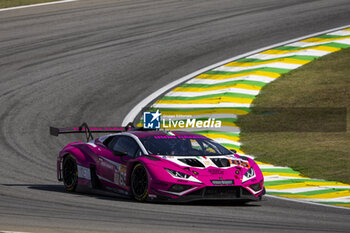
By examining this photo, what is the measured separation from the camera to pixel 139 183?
11.3m

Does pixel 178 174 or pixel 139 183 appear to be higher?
pixel 178 174

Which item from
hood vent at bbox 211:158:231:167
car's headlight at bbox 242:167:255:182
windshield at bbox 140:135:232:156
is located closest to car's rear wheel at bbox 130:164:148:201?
windshield at bbox 140:135:232:156

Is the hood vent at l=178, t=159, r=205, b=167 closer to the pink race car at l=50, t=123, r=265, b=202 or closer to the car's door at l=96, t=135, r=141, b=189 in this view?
the pink race car at l=50, t=123, r=265, b=202

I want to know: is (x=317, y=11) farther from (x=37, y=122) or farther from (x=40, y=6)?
(x=37, y=122)

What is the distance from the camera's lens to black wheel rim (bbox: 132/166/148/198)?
11.1 meters

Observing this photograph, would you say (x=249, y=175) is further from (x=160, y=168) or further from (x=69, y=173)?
(x=69, y=173)

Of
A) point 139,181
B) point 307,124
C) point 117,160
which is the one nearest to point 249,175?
point 139,181

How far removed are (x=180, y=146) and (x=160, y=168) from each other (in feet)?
3.42

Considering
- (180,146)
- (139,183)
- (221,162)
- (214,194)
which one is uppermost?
(180,146)

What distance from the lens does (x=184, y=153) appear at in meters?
11.7

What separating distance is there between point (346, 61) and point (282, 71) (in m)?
2.29

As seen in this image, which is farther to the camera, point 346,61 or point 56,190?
point 346,61

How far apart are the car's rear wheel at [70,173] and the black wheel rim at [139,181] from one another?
1695 mm

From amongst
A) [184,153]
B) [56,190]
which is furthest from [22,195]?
[184,153]
